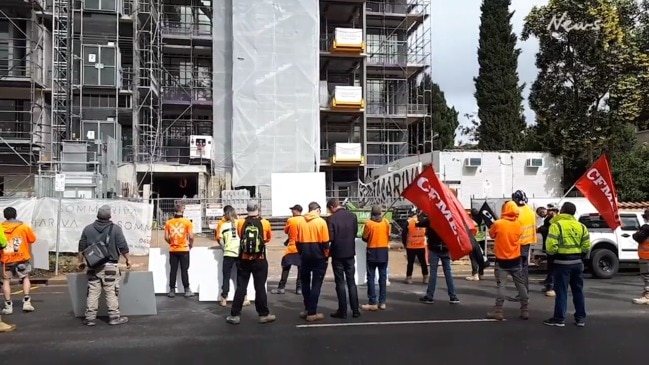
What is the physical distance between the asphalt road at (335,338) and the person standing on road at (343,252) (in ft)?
1.22

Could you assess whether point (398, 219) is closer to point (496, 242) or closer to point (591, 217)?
point (591, 217)

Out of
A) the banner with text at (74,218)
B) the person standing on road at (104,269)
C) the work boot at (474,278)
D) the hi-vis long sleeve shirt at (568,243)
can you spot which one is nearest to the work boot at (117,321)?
the person standing on road at (104,269)

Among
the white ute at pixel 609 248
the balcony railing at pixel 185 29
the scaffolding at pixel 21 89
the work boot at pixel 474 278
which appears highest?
the balcony railing at pixel 185 29

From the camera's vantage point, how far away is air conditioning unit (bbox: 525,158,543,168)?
26125 mm

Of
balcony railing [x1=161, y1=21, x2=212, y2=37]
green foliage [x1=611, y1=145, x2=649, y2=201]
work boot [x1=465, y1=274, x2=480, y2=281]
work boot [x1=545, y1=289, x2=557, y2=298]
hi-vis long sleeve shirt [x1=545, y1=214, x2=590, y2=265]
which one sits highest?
balcony railing [x1=161, y1=21, x2=212, y2=37]

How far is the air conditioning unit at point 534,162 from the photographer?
26.1m

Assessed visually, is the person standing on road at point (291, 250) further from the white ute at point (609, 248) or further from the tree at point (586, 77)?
the tree at point (586, 77)

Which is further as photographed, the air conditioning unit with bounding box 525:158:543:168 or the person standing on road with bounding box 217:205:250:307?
the air conditioning unit with bounding box 525:158:543:168

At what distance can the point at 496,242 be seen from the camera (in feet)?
30.5

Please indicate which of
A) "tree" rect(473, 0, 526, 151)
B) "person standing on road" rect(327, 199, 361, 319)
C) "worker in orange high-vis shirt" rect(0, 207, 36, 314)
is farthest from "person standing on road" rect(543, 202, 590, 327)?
"tree" rect(473, 0, 526, 151)

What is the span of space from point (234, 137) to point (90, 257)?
22.8m

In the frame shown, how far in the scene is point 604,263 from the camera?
14.7m

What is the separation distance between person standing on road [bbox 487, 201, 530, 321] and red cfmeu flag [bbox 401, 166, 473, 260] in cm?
97

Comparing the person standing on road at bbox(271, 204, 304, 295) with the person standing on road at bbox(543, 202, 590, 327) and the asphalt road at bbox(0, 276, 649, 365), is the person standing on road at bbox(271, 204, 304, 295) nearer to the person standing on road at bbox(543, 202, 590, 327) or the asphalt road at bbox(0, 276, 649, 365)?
the asphalt road at bbox(0, 276, 649, 365)
